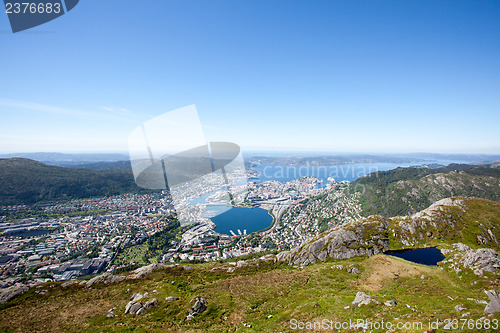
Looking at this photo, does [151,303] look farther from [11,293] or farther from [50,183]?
[50,183]

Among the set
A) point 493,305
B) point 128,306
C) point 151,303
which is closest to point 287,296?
point 151,303

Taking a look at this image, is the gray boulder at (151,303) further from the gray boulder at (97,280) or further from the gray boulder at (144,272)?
the gray boulder at (97,280)

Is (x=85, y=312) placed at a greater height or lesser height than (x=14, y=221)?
greater

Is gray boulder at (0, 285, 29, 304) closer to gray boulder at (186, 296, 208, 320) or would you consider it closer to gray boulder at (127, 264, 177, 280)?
gray boulder at (127, 264, 177, 280)

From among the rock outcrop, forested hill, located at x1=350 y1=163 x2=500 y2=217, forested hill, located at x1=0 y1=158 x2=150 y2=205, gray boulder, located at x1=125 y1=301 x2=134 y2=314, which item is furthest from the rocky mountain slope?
forested hill, located at x1=0 y1=158 x2=150 y2=205

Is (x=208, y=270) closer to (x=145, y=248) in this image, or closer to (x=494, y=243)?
(x=145, y=248)

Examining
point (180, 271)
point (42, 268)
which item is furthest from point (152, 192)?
point (180, 271)
